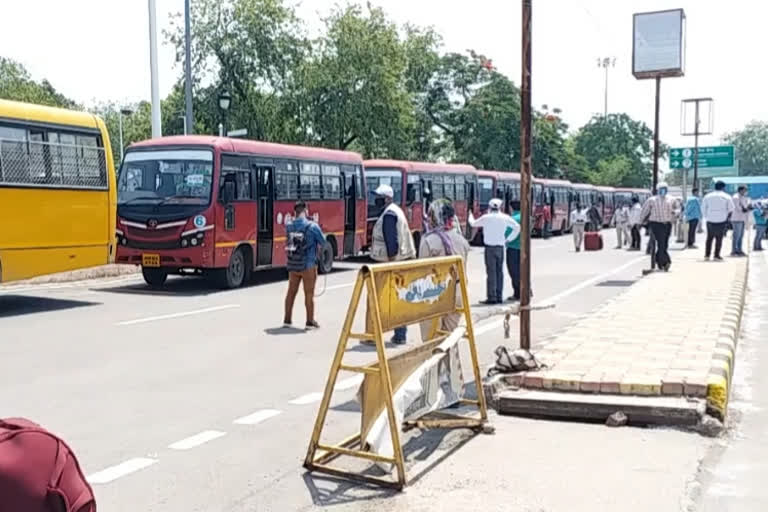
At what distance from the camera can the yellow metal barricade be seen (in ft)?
16.2

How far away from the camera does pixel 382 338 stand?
5000 millimetres

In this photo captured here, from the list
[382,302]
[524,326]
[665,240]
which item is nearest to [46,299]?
[524,326]

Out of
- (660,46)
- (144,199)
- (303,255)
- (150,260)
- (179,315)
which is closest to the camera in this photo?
(303,255)

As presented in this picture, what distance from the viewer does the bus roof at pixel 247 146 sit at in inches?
637

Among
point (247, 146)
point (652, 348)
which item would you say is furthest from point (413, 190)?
point (652, 348)

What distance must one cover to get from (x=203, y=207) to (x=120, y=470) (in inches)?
425

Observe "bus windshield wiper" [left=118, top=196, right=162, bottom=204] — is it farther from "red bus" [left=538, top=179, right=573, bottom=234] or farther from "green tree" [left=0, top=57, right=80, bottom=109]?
"green tree" [left=0, top=57, right=80, bottom=109]

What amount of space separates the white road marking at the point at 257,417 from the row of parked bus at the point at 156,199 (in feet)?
19.9

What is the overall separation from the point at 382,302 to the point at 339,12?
116ft

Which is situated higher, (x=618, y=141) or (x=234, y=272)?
(x=618, y=141)

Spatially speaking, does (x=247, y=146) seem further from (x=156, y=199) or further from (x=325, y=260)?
(x=325, y=260)

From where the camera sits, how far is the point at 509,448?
18.7ft

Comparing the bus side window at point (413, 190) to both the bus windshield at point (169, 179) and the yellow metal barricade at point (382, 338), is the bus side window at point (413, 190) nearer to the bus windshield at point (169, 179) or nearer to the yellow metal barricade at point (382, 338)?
the bus windshield at point (169, 179)

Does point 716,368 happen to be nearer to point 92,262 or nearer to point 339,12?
point 92,262
